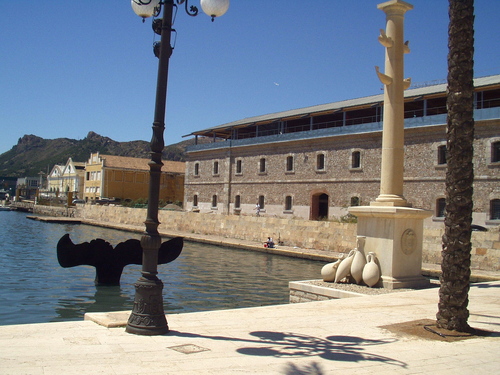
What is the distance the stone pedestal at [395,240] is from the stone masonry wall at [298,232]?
6.64 meters

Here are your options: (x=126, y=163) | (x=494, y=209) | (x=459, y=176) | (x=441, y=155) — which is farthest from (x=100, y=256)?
(x=126, y=163)

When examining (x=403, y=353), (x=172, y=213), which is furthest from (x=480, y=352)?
(x=172, y=213)

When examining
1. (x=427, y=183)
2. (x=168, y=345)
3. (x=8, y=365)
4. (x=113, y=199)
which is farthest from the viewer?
(x=113, y=199)

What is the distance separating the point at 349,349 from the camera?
524 cm

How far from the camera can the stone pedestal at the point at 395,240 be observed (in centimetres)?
1018

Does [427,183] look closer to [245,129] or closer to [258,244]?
[258,244]

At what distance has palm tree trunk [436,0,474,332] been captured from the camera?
20.2 ft

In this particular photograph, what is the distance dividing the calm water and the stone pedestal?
3117 mm

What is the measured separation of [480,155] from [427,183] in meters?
3.42

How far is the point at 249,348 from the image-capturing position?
5117mm

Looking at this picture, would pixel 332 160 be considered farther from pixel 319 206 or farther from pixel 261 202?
pixel 261 202

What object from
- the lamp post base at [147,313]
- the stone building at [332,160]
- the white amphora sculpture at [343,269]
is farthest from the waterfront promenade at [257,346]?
the stone building at [332,160]

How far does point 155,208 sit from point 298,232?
18574mm

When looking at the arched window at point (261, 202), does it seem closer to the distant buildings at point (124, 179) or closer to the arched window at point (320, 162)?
the arched window at point (320, 162)
